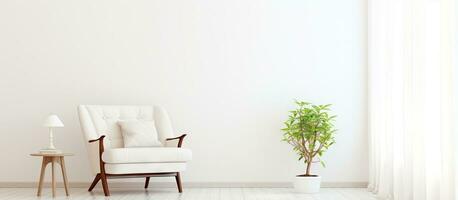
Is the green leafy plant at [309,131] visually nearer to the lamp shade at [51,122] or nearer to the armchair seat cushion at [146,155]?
the armchair seat cushion at [146,155]

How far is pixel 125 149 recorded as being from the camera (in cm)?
687

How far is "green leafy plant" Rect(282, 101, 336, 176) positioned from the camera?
24.3ft

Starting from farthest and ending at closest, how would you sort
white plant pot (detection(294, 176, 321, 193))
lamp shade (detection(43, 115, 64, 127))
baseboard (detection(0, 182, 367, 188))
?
baseboard (detection(0, 182, 367, 188)), white plant pot (detection(294, 176, 321, 193)), lamp shade (detection(43, 115, 64, 127))

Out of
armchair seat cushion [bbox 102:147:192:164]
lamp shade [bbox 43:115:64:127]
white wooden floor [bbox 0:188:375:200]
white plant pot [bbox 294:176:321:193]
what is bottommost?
white wooden floor [bbox 0:188:375:200]

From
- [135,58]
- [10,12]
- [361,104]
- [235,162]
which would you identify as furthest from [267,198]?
[10,12]

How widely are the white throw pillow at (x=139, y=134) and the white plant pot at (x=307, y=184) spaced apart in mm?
1499

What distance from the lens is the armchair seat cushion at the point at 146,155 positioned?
680cm

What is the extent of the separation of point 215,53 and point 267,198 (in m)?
1.92

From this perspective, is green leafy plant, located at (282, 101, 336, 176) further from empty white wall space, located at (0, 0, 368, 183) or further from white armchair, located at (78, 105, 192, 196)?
white armchair, located at (78, 105, 192, 196)

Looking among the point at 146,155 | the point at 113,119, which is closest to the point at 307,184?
the point at 146,155

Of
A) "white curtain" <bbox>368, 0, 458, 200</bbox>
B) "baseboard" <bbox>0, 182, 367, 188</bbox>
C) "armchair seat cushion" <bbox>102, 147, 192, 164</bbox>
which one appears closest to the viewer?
"white curtain" <bbox>368, 0, 458, 200</bbox>

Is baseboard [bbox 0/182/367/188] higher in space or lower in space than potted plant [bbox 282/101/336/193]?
lower

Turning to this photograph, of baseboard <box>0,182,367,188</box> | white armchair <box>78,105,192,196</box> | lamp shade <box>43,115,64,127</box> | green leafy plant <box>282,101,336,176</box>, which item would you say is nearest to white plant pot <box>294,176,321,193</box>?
green leafy plant <box>282,101,336,176</box>

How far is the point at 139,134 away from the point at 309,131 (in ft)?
5.79
